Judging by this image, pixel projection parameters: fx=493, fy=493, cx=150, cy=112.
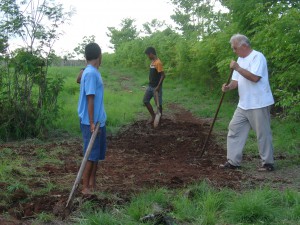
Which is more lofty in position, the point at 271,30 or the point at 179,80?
the point at 271,30

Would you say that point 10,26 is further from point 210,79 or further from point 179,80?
point 179,80

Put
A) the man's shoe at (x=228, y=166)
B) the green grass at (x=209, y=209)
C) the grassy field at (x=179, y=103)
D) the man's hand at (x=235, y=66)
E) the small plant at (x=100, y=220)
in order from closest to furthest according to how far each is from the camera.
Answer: the small plant at (x=100, y=220)
the green grass at (x=209, y=209)
the man's hand at (x=235, y=66)
the man's shoe at (x=228, y=166)
the grassy field at (x=179, y=103)

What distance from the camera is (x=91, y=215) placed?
446cm

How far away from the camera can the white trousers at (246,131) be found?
7.08 meters

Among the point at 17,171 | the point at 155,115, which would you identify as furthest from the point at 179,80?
the point at 17,171

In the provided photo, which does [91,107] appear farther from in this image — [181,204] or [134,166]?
[134,166]

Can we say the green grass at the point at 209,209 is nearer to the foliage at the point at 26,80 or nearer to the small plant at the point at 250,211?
the small plant at the point at 250,211

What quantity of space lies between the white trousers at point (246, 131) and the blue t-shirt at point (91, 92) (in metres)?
2.61

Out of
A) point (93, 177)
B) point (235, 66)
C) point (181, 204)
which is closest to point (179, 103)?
point (235, 66)

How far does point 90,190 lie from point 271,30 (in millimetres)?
4624

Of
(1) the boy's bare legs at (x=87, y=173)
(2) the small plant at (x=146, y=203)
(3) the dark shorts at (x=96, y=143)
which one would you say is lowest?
(2) the small plant at (x=146, y=203)

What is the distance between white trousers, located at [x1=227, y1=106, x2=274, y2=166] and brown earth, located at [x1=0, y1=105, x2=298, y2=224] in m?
0.33

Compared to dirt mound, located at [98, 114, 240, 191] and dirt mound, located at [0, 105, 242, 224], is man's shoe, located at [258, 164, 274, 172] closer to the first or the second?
dirt mound, located at [0, 105, 242, 224]

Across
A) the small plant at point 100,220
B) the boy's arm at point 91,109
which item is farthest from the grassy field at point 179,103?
the small plant at point 100,220
